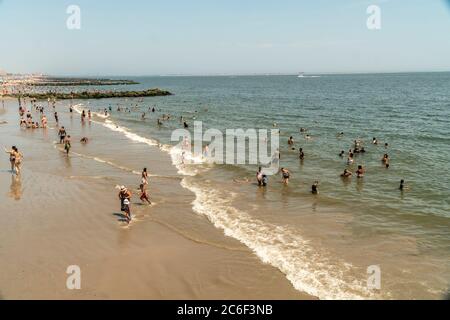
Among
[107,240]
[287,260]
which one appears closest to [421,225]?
[287,260]

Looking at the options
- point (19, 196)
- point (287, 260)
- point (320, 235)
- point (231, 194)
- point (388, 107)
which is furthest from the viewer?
point (388, 107)

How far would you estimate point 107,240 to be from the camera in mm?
14641

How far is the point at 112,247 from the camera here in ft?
46.1

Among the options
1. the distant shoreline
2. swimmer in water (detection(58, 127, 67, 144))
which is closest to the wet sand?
swimmer in water (detection(58, 127, 67, 144))

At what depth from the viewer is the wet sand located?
37.9 feet

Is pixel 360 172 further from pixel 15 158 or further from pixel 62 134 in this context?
pixel 62 134

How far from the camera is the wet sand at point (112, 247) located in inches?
455

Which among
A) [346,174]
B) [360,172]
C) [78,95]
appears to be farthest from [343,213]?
[78,95]

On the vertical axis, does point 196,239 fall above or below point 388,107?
below

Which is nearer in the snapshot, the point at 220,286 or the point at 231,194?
the point at 220,286

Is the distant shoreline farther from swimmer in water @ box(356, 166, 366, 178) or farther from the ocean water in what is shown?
swimmer in water @ box(356, 166, 366, 178)
